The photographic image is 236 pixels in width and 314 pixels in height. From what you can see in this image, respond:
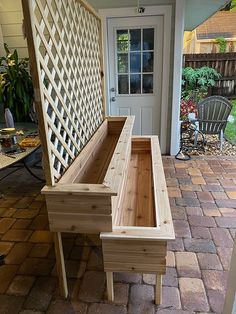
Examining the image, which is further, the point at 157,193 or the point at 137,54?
the point at 137,54

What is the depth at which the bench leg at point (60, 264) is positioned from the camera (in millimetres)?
1525

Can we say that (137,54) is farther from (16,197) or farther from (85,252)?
(85,252)

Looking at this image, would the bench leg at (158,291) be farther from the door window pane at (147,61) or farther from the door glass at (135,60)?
the door window pane at (147,61)

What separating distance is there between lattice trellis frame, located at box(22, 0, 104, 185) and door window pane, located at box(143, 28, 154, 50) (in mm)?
1150

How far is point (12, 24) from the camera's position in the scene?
12.3 ft

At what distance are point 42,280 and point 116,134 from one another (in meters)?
1.86

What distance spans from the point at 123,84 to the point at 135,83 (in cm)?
19

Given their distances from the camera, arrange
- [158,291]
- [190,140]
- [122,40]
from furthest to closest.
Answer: [190,140] → [122,40] → [158,291]

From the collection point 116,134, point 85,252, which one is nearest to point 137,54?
point 116,134

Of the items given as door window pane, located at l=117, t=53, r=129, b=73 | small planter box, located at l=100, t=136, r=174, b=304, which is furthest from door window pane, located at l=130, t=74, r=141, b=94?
small planter box, located at l=100, t=136, r=174, b=304

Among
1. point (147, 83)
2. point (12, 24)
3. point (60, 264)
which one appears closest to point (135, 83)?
point (147, 83)

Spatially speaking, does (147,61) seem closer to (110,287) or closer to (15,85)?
(15,85)

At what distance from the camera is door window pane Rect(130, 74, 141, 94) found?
12.6ft

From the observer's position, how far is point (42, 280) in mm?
1731
